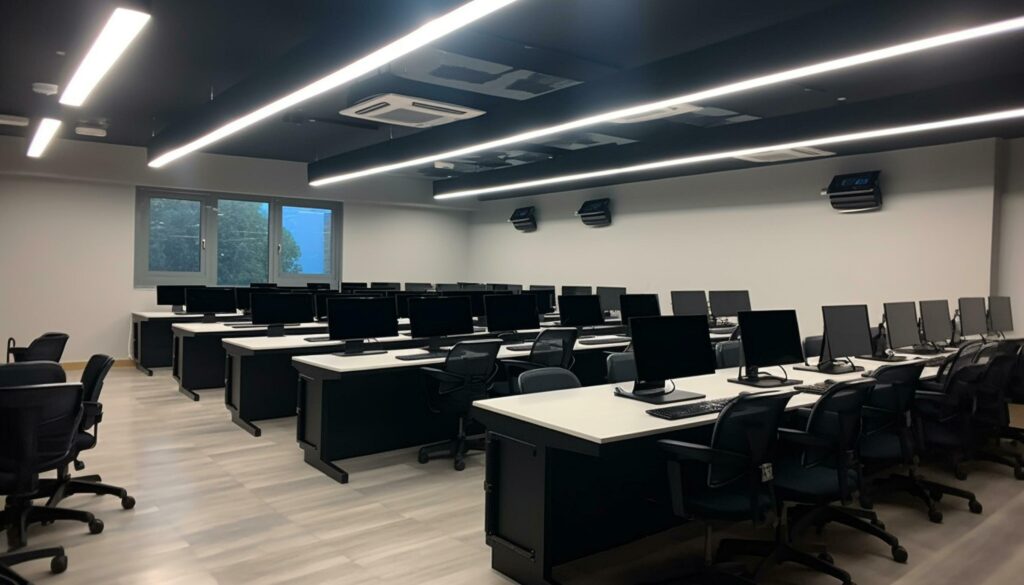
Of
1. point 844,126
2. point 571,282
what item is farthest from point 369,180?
point 844,126

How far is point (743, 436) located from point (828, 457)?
28.7 inches

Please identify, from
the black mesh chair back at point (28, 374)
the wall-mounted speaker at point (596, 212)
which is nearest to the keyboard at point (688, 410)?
the black mesh chair back at point (28, 374)

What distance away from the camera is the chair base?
8.50 ft

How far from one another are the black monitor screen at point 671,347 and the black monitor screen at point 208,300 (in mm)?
6278

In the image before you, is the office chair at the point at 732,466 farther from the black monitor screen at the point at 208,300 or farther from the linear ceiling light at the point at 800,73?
the black monitor screen at the point at 208,300

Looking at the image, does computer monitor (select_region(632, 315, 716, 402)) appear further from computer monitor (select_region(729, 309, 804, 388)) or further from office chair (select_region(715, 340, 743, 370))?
office chair (select_region(715, 340, 743, 370))

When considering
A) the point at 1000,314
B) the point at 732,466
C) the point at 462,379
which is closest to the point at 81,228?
the point at 462,379

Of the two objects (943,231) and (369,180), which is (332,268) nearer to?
(369,180)

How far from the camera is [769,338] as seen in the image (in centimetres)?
395

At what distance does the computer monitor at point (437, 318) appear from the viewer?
16.8 ft

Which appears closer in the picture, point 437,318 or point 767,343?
point 767,343

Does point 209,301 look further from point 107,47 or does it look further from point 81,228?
point 107,47

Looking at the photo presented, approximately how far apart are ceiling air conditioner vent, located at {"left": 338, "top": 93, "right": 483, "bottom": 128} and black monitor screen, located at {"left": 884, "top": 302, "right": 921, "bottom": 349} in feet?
12.6

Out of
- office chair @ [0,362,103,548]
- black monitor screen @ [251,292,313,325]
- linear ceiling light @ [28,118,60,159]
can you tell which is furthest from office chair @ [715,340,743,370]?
linear ceiling light @ [28,118,60,159]
